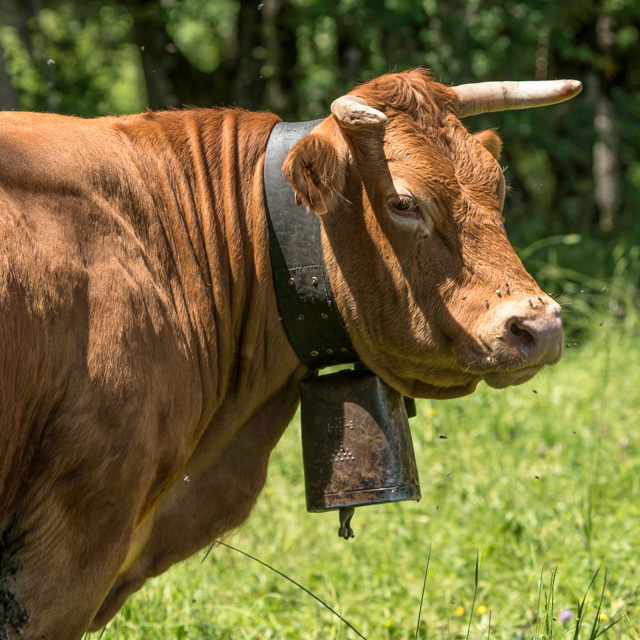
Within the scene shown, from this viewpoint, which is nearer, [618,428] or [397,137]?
[397,137]

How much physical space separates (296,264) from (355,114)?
1.55ft

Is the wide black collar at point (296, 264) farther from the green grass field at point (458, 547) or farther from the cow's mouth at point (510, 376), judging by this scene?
the green grass field at point (458, 547)

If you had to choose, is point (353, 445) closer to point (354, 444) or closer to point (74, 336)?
point (354, 444)

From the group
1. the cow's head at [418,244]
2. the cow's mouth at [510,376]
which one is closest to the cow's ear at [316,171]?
the cow's head at [418,244]

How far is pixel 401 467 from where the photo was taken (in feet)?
7.32

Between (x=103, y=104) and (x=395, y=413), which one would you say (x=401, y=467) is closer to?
(x=395, y=413)

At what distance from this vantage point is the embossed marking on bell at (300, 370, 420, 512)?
7.25 ft

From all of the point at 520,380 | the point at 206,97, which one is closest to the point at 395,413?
the point at 520,380

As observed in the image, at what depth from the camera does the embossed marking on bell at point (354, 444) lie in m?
2.21

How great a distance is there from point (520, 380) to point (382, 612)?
162 cm

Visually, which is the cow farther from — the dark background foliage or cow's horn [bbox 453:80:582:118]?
the dark background foliage

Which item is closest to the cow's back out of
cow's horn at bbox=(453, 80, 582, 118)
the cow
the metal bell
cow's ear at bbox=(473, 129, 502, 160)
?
the cow

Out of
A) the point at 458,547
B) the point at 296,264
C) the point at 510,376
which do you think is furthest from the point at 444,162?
the point at 458,547

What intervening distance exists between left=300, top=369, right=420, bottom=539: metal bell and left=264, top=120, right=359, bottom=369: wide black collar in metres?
0.18
